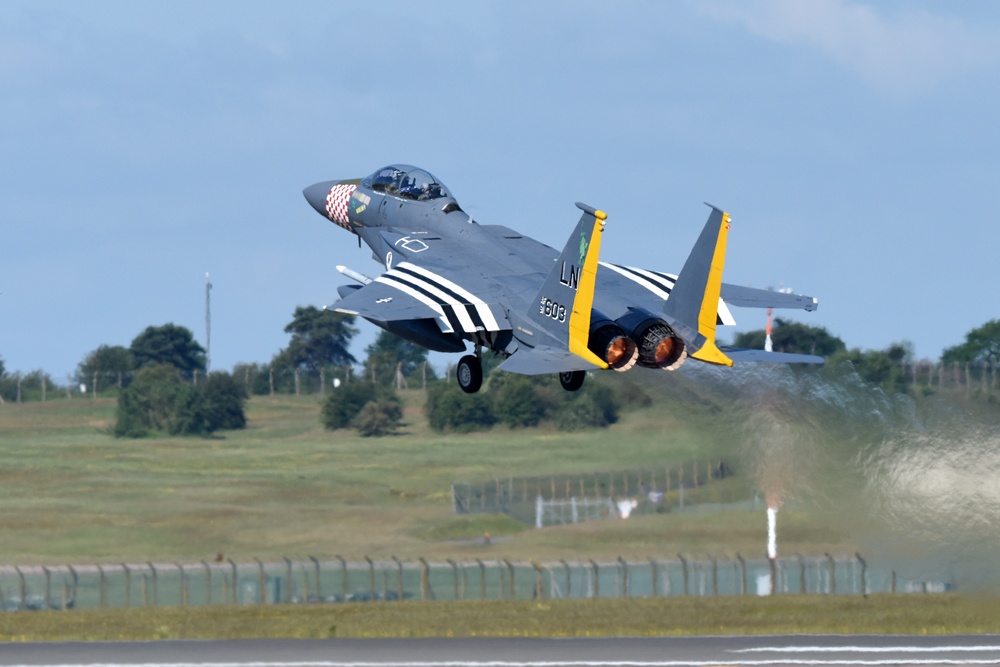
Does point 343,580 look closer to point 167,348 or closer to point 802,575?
point 802,575

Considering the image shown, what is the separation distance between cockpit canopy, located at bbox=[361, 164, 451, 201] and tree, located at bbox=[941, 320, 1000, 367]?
21657 mm

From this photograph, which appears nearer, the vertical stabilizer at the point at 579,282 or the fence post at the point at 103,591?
the vertical stabilizer at the point at 579,282

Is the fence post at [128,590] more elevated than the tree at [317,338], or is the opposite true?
the tree at [317,338]

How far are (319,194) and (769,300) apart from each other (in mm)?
10996

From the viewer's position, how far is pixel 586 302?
111 feet

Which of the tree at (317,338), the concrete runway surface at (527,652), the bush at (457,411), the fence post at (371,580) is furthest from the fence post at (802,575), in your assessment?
the tree at (317,338)

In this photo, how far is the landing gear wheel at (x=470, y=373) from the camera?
1441 inches

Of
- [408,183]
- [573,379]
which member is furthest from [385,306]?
[408,183]

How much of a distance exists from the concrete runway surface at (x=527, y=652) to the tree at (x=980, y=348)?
17623 millimetres

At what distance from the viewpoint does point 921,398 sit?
36625 millimetres

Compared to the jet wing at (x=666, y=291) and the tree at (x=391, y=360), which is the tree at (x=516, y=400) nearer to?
the tree at (x=391, y=360)

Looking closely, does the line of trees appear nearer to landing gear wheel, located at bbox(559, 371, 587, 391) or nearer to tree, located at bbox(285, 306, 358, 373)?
tree, located at bbox(285, 306, 358, 373)

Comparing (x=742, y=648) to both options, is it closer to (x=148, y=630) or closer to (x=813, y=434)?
(x=813, y=434)

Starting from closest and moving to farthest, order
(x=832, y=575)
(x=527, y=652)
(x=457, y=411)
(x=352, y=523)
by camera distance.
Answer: (x=527, y=652) → (x=832, y=575) → (x=352, y=523) → (x=457, y=411)
